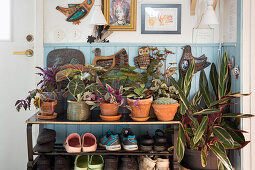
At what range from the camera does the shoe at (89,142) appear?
193 centimetres

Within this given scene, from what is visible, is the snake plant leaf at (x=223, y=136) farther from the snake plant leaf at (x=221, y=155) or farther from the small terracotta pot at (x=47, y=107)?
the small terracotta pot at (x=47, y=107)

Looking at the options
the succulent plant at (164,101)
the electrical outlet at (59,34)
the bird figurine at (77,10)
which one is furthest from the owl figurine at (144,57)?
the electrical outlet at (59,34)

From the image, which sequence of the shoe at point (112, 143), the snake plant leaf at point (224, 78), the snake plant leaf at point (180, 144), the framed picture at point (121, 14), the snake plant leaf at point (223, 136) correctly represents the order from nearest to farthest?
the snake plant leaf at point (223, 136)
the snake plant leaf at point (180, 144)
the shoe at point (112, 143)
the snake plant leaf at point (224, 78)
the framed picture at point (121, 14)

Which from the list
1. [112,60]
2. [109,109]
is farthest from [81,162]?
[112,60]

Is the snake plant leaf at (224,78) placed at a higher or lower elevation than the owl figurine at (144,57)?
lower

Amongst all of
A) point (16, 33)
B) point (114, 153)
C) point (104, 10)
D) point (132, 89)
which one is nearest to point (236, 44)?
point (132, 89)

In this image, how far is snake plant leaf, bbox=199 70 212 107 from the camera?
6.85ft

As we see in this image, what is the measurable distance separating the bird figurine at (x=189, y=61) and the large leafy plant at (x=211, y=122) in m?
0.09

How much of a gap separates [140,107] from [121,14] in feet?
3.22

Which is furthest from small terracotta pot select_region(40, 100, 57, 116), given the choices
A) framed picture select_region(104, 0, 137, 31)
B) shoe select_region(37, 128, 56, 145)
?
framed picture select_region(104, 0, 137, 31)

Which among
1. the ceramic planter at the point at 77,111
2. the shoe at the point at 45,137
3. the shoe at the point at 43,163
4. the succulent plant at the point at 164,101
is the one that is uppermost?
the succulent plant at the point at 164,101

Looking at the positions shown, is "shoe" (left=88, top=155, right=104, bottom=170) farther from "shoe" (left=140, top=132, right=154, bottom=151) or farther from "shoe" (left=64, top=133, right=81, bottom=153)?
"shoe" (left=140, top=132, right=154, bottom=151)

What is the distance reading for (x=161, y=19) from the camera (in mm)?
2320

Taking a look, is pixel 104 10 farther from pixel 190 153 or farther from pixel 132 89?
pixel 190 153
